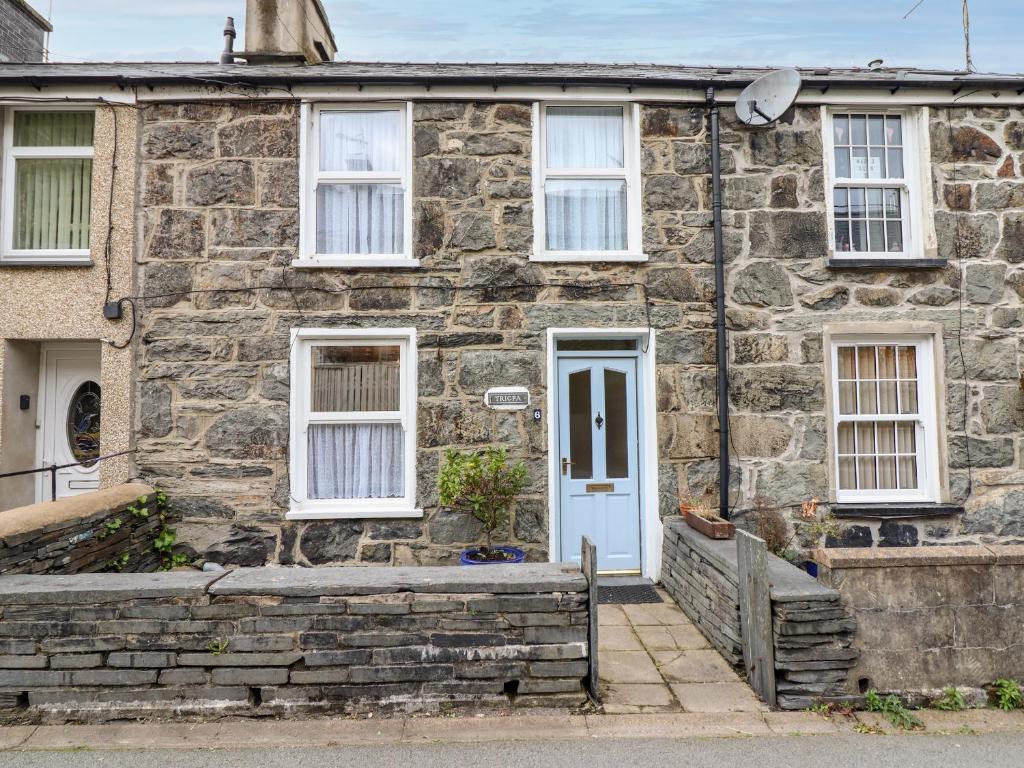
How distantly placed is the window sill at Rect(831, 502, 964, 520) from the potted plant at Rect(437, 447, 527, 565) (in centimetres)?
336

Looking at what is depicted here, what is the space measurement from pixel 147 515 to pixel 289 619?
312 centimetres

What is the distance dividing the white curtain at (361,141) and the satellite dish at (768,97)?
11.9 ft

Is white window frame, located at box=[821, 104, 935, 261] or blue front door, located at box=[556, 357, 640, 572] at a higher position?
white window frame, located at box=[821, 104, 935, 261]

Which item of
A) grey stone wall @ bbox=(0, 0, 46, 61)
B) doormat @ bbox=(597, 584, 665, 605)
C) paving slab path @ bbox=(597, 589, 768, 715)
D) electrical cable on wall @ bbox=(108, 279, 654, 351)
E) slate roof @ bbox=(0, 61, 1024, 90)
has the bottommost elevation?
paving slab path @ bbox=(597, 589, 768, 715)

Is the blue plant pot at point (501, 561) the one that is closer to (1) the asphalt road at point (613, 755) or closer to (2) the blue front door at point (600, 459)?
(2) the blue front door at point (600, 459)

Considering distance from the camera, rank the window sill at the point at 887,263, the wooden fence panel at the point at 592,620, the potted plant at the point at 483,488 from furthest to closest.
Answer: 1. the window sill at the point at 887,263
2. the potted plant at the point at 483,488
3. the wooden fence panel at the point at 592,620

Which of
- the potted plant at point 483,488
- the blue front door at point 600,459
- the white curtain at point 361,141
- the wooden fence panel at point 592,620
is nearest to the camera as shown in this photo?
the wooden fence panel at point 592,620

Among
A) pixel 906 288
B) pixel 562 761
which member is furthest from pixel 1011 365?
pixel 562 761

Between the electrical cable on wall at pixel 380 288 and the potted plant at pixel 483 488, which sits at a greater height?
the electrical cable on wall at pixel 380 288

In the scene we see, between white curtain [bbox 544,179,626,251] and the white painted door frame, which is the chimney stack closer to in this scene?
white curtain [bbox 544,179,626,251]

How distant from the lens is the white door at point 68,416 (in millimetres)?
6977

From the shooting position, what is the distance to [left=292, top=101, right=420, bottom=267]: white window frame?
671 centimetres

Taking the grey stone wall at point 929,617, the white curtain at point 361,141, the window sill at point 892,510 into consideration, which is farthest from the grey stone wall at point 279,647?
the white curtain at point 361,141

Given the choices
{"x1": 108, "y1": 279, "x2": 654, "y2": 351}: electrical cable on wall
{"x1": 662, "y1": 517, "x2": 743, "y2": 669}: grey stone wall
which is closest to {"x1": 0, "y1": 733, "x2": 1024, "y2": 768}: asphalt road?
{"x1": 662, "y1": 517, "x2": 743, "y2": 669}: grey stone wall
